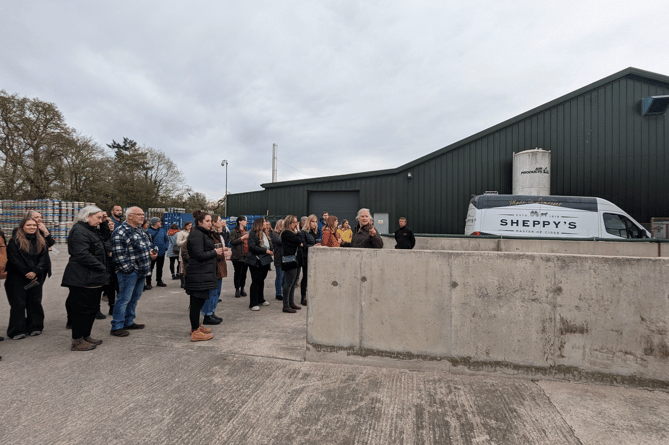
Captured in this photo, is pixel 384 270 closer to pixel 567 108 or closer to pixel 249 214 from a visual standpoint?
pixel 567 108

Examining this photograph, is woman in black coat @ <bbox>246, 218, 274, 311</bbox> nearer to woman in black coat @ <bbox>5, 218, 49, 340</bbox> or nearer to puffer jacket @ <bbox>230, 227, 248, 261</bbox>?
puffer jacket @ <bbox>230, 227, 248, 261</bbox>

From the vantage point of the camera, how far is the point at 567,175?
1483 cm

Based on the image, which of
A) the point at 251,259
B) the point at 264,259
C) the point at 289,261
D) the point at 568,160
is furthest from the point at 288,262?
the point at 568,160

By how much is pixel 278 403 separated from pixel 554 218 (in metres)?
11.1

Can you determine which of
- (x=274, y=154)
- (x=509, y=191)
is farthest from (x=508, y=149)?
(x=274, y=154)

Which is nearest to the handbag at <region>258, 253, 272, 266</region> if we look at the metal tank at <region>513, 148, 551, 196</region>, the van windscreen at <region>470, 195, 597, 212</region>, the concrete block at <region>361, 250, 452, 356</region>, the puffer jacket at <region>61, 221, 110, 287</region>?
the puffer jacket at <region>61, 221, 110, 287</region>

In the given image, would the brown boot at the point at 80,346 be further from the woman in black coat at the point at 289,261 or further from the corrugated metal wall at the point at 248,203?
the corrugated metal wall at the point at 248,203

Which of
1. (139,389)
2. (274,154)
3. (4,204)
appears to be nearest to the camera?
(139,389)

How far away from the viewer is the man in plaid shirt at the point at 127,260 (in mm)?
4281

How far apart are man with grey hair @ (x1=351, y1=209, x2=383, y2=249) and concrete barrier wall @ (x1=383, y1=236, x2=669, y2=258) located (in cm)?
322

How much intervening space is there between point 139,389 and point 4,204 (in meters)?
24.6

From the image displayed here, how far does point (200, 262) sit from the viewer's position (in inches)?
160

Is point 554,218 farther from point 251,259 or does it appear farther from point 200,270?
point 200,270

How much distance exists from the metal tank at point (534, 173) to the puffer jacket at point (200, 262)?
14376 mm
